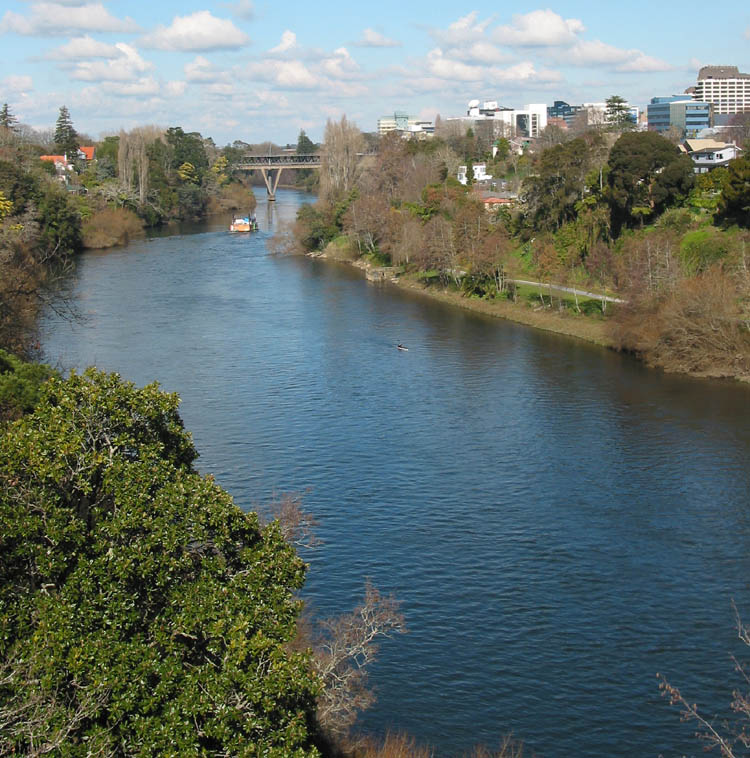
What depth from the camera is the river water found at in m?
15.0

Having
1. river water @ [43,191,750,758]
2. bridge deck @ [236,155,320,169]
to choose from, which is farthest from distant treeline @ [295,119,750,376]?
bridge deck @ [236,155,320,169]

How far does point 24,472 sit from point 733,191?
118ft

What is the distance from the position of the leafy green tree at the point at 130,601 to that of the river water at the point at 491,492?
5.43 metres

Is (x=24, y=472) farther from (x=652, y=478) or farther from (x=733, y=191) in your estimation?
(x=733, y=191)

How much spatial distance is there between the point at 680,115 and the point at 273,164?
187ft

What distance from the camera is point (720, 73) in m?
152

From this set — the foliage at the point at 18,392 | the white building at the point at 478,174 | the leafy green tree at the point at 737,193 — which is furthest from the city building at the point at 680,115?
the foliage at the point at 18,392

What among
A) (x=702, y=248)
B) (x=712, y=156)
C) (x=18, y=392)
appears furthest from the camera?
(x=712, y=156)

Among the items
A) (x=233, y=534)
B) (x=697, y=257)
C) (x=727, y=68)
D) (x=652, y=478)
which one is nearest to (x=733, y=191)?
(x=697, y=257)

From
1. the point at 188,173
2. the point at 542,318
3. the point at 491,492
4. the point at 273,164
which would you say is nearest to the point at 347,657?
the point at 491,492

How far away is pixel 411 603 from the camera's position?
57.4 feet

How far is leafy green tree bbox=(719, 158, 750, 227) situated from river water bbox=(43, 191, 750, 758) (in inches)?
385

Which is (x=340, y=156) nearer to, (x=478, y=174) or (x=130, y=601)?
(x=478, y=174)

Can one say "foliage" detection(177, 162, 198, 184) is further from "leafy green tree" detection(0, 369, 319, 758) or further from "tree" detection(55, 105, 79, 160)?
"leafy green tree" detection(0, 369, 319, 758)
